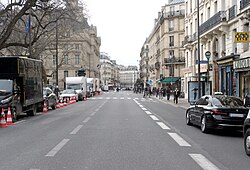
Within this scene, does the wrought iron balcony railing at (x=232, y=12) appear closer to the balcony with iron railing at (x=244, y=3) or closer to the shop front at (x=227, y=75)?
the balcony with iron railing at (x=244, y=3)

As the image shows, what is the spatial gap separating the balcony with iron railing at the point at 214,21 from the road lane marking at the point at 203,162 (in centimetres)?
2451

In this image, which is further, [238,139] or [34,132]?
[34,132]

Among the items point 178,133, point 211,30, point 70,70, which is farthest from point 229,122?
point 70,70

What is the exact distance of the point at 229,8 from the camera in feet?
99.6

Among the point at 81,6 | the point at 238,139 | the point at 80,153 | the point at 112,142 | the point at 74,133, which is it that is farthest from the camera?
the point at 81,6

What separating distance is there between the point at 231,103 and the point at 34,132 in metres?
7.16

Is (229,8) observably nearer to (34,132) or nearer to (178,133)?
(178,133)

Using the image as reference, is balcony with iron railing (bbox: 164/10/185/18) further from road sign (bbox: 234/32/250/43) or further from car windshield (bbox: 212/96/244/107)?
car windshield (bbox: 212/96/244/107)

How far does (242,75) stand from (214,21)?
7.68m

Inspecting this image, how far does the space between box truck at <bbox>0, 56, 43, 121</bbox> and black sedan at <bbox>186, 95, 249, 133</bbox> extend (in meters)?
9.23

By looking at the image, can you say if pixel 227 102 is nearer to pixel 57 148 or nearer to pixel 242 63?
pixel 57 148

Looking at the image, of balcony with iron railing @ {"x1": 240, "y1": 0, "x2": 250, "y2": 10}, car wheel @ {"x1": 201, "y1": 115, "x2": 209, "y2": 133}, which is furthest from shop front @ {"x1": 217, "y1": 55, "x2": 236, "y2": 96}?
car wheel @ {"x1": 201, "y1": 115, "x2": 209, "y2": 133}

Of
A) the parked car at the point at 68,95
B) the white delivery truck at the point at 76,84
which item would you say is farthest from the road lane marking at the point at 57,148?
the white delivery truck at the point at 76,84

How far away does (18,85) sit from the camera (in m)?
19.5
